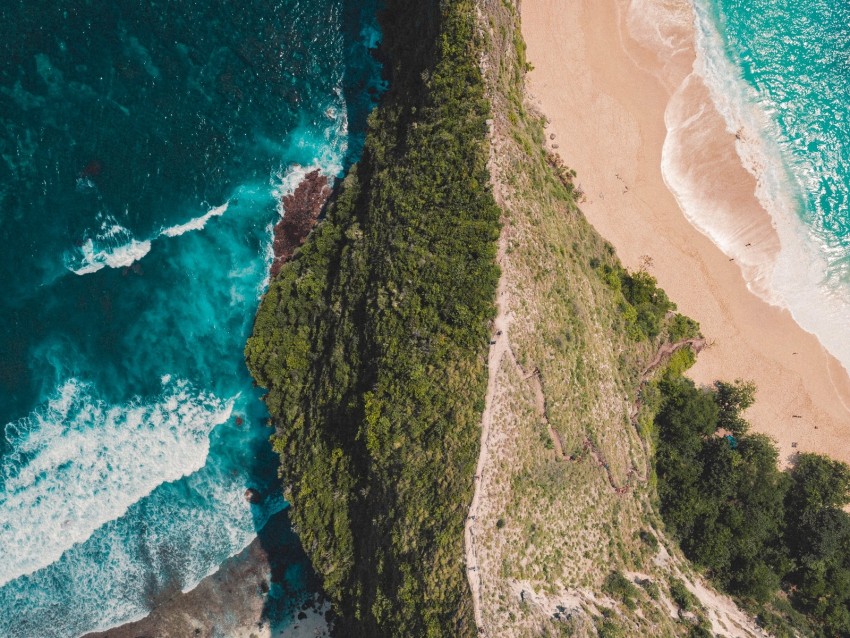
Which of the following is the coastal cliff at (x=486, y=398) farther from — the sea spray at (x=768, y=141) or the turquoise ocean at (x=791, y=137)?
the turquoise ocean at (x=791, y=137)

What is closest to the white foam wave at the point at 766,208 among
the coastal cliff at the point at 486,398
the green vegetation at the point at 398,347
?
the coastal cliff at the point at 486,398

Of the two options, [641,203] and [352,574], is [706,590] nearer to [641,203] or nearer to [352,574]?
[352,574]

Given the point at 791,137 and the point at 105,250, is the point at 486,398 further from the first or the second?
the point at 791,137

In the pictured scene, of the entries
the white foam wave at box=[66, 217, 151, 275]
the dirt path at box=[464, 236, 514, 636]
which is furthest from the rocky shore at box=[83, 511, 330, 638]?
the white foam wave at box=[66, 217, 151, 275]

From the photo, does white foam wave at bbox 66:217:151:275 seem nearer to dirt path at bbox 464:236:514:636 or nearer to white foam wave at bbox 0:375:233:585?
white foam wave at bbox 0:375:233:585

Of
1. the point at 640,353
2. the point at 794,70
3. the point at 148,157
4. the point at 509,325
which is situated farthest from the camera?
the point at 794,70

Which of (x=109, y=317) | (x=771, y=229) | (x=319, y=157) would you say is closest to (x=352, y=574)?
(x=109, y=317)

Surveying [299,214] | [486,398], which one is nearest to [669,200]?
→ [486,398]
